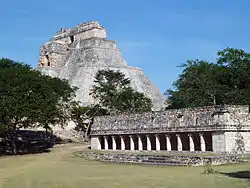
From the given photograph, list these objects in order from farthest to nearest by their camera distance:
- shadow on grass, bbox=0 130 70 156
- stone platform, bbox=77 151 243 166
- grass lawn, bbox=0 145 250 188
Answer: shadow on grass, bbox=0 130 70 156, stone platform, bbox=77 151 243 166, grass lawn, bbox=0 145 250 188

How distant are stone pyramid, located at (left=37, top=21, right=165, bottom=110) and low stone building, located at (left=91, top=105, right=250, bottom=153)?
109 ft

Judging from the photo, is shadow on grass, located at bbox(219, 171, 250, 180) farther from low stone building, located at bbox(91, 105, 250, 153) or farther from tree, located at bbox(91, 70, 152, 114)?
tree, located at bbox(91, 70, 152, 114)

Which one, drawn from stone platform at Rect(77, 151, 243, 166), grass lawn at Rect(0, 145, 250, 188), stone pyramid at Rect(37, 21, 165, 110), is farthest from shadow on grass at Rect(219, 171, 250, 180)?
stone pyramid at Rect(37, 21, 165, 110)

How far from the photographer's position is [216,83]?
49719mm

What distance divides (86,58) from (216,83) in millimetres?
35372

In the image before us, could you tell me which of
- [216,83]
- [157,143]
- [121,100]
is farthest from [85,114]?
[157,143]

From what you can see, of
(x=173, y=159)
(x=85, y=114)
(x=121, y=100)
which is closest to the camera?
(x=173, y=159)

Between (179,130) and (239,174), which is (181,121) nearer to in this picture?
(179,130)

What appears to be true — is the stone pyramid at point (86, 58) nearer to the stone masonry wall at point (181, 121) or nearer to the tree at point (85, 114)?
the tree at point (85, 114)

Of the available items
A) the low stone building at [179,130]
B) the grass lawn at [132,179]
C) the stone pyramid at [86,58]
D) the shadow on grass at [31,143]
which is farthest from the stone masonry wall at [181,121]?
the stone pyramid at [86,58]

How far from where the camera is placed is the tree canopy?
1826 inches

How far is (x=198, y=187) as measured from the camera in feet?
54.2

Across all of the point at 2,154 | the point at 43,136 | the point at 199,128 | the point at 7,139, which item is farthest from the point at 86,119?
the point at 199,128

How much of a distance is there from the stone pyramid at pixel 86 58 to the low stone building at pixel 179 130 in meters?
33.1
